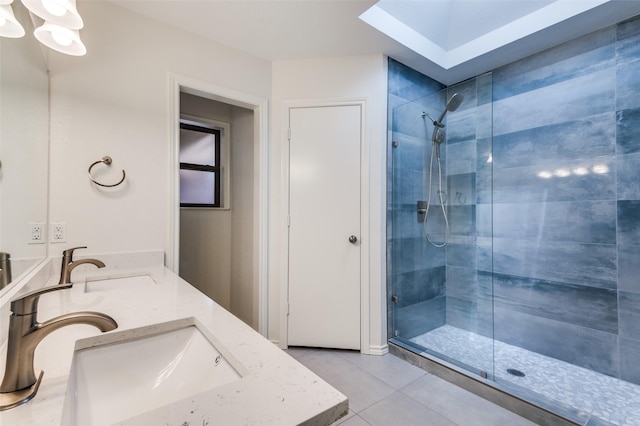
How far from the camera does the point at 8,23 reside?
36.6 inches

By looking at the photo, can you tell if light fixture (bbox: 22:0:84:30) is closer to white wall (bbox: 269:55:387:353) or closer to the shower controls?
white wall (bbox: 269:55:387:353)

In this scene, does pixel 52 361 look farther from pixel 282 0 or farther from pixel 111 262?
pixel 282 0

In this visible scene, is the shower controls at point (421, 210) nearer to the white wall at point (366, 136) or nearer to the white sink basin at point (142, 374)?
the white wall at point (366, 136)

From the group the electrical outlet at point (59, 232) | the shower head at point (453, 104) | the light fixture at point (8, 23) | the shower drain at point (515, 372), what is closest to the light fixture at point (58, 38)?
the light fixture at point (8, 23)

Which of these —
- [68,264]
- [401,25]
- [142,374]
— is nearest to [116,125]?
[68,264]

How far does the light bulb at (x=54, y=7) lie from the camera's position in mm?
994

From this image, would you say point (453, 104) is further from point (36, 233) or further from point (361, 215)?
point (36, 233)

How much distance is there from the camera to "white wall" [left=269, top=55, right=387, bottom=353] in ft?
7.50

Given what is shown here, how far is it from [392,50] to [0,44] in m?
2.17

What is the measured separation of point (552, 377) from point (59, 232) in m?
3.12

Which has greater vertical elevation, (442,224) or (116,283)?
(442,224)

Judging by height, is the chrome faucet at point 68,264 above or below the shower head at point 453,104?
below

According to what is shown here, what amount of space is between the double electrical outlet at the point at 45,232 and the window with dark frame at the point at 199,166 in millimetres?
1218

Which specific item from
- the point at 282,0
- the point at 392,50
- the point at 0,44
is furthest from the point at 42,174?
the point at 392,50
